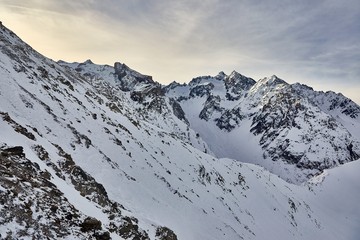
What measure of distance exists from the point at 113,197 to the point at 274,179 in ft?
349

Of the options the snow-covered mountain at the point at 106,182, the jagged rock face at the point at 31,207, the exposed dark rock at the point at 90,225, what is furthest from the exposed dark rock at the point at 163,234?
the exposed dark rock at the point at 90,225

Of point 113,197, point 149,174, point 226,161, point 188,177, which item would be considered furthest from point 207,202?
point 226,161

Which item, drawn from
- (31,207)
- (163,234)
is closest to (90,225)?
(31,207)

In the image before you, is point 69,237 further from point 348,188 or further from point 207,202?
point 348,188

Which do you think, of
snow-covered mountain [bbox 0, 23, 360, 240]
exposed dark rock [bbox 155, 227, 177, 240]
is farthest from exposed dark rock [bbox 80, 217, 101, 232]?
exposed dark rock [bbox 155, 227, 177, 240]

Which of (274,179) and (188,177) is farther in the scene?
(274,179)

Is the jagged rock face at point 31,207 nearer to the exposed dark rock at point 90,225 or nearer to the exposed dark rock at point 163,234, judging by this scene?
the exposed dark rock at point 90,225

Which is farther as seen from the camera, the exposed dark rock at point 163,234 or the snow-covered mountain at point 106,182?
the exposed dark rock at point 163,234

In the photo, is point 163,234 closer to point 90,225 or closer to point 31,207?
point 90,225

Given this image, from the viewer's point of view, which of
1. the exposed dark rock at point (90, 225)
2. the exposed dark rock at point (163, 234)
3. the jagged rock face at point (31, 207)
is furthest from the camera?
the exposed dark rock at point (163, 234)

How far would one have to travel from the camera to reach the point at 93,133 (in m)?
61.2

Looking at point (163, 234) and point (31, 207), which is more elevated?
point (163, 234)

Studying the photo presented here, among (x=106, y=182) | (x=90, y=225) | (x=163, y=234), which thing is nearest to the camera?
(x=90, y=225)

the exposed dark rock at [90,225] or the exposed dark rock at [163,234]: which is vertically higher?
the exposed dark rock at [163,234]
